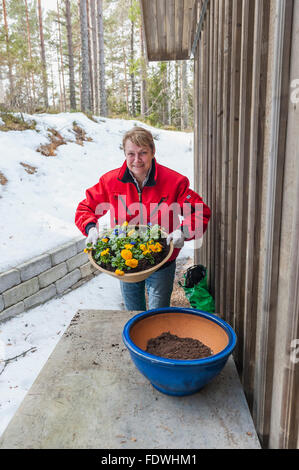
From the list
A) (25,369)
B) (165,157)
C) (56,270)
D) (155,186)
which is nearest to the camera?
(155,186)

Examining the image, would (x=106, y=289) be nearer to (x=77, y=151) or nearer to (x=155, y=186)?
(x=155, y=186)

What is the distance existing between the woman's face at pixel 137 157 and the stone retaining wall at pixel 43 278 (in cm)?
167

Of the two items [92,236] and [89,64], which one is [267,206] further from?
[89,64]

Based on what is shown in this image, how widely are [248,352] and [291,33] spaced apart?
1088mm

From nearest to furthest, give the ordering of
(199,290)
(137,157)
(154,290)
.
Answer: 1. (137,157)
2. (154,290)
3. (199,290)

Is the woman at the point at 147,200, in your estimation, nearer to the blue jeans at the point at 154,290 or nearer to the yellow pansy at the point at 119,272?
the blue jeans at the point at 154,290

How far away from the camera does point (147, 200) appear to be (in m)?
2.09

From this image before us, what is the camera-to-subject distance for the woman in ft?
6.40

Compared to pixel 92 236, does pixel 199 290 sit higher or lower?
lower

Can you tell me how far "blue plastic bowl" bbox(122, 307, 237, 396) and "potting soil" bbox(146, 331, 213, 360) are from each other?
33mm

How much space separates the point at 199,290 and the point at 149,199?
1073 mm

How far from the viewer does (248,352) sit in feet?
4.39

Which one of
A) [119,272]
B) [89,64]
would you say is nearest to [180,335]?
[119,272]
